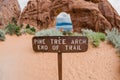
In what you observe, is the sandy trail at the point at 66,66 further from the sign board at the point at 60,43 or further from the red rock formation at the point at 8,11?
the red rock formation at the point at 8,11

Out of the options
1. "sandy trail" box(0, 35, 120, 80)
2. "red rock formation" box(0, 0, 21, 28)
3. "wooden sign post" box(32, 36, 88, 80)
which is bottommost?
"sandy trail" box(0, 35, 120, 80)

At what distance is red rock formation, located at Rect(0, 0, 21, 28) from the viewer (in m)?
18.9

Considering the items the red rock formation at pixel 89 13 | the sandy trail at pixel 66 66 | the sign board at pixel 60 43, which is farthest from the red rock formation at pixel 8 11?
the sign board at pixel 60 43

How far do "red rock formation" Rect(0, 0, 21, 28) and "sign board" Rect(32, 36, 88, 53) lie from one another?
14564 mm

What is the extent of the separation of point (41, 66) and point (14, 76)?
0.88 m

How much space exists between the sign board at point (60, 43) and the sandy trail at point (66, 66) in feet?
7.30

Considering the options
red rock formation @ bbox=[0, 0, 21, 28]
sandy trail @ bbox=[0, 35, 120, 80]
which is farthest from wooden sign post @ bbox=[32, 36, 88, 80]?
red rock formation @ bbox=[0, 0, 21, 28]

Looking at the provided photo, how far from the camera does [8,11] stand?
19.8 meters

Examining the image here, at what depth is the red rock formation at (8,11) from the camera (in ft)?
61.9

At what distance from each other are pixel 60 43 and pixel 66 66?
113 inches

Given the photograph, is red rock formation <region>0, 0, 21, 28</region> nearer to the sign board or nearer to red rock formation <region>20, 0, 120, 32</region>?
red rock formation <region>20, 0, 120, 32</region>

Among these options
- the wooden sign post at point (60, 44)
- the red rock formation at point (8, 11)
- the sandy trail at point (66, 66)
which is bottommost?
the sandy trail at point (66, 66)

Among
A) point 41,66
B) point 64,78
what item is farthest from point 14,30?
point 64,78

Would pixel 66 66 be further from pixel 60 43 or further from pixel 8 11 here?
pixel 8 11
